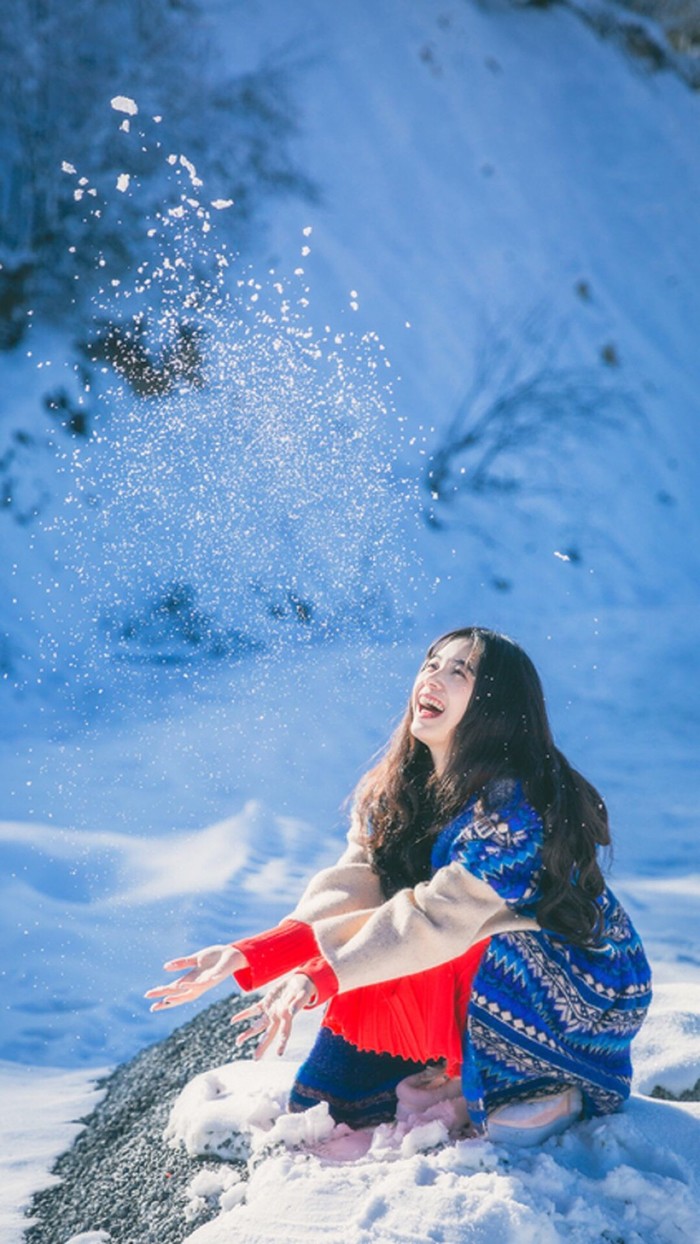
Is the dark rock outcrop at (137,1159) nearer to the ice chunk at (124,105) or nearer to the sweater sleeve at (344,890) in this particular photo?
the sweater sleeve at (344,890)

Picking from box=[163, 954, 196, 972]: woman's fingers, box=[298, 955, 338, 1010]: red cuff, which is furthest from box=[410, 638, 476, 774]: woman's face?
box=[163, 954, 196, 972]: woman's fingers

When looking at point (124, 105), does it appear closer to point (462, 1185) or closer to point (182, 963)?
point (182, 963)

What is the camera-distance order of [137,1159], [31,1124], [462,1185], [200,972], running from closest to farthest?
[462,1185] → [200,972] → [137,1159] → [31,1124]

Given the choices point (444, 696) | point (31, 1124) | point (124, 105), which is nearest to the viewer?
point (444, 696)

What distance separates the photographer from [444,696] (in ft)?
6.53

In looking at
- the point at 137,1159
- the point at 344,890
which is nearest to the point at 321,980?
the point at 344,890

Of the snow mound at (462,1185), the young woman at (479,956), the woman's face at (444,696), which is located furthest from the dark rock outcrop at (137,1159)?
the woman's face at (444,696)

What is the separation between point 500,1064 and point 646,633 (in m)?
5.81

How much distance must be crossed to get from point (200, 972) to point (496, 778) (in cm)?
52

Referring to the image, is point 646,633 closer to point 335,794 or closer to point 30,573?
point 335,794

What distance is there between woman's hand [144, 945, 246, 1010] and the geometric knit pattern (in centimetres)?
35

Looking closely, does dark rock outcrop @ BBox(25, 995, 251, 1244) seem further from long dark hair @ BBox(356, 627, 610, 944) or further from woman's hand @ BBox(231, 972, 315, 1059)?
long dark hair @ BBox(356, 627, 610, 944)

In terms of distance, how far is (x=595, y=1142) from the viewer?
6.14 feet

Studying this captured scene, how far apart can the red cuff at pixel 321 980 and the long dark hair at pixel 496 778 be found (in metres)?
0.31
